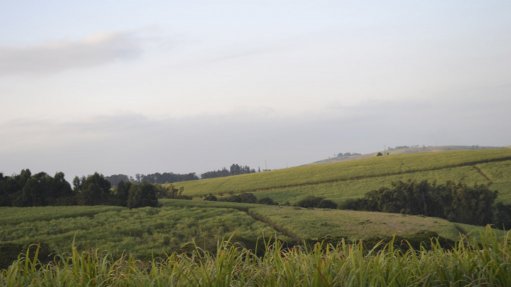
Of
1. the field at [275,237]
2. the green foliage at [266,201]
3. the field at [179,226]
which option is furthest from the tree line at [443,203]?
the field at [179,226]

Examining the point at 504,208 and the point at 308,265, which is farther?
the point at 504,208

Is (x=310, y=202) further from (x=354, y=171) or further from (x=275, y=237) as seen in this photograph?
(x=275, y=237)

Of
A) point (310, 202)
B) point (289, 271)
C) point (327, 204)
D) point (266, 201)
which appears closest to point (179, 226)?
point (266, 201)

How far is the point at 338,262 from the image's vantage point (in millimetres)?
9016

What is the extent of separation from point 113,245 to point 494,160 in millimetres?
81760

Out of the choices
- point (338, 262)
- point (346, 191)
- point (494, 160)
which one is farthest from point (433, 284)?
point (494, 160)

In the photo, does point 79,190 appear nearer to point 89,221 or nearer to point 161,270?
point 89,221

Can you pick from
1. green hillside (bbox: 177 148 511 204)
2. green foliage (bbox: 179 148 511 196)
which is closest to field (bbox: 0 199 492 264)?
green hillside (bbox: 177 148 511 204)

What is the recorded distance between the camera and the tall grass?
8086 millimetres

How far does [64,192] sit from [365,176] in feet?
185

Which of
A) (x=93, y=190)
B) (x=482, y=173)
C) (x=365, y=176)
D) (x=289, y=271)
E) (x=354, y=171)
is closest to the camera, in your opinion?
(x=289, y=271)

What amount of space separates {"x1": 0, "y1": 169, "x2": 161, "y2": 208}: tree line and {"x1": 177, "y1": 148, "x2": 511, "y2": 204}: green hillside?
92.7 feet

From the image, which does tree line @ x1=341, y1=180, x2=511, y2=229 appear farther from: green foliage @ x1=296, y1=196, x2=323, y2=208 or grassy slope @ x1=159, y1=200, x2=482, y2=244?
grassy slope @ x1=159, y1=200, x2=482, y2=244

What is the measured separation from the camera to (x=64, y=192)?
287 ft
